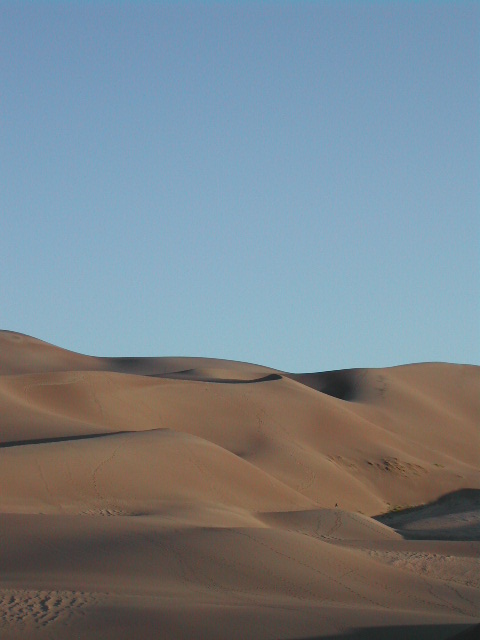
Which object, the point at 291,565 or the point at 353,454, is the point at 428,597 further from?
the point at 353,454

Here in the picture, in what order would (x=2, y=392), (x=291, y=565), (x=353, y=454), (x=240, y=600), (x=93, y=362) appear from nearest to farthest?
(x=240, y=600) < (x=291, y=565) < (x=2, y=392) < (x=353, y=454) < (x=93, y=362)

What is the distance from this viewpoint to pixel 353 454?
1247 inches

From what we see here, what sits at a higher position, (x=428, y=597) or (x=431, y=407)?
(x=431, y=407)

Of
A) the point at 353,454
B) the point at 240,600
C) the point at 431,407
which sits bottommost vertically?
the point at 240,600

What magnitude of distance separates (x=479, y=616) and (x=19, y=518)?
5933mm

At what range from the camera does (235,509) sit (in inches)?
778

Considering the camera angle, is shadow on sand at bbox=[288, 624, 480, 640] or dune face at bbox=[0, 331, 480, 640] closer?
shadow on sand at bbox=[288, 624, 480, 640]

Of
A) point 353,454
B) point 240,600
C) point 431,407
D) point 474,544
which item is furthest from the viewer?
point 431,407

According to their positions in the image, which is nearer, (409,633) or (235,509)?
(409,633)

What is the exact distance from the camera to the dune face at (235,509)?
30.1ft

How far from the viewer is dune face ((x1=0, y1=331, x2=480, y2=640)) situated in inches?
361

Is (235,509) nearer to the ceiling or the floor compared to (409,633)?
nearer to the ceiling

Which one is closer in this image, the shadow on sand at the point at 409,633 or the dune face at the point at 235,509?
the shadow on sand at the point at 409,633

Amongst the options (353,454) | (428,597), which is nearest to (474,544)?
(428,597)
